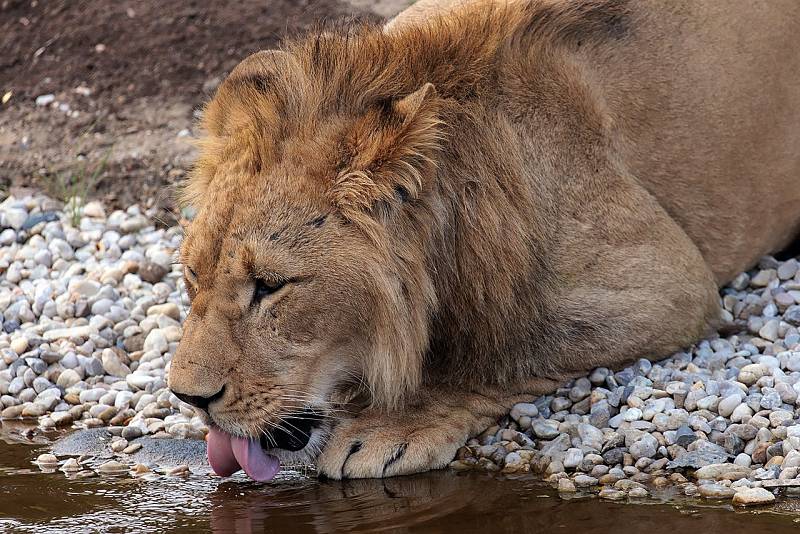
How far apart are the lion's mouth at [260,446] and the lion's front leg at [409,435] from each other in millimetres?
140

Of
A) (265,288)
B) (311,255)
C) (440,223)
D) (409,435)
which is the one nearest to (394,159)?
(440,223)

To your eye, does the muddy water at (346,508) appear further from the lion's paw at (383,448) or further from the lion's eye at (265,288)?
the lion's eye at (265,288)

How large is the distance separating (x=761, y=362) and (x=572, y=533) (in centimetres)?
166

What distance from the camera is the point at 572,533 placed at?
14.7 feet

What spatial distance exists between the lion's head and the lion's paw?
3.8 inches

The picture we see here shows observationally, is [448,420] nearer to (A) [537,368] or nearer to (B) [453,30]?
(A) [537,368]

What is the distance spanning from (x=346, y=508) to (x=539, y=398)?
113cm

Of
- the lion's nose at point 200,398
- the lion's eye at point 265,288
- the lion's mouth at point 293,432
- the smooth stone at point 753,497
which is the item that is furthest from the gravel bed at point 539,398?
the lion's eye at point 265,288

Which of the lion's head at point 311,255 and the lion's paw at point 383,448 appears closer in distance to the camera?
the lion's head at point 311,255

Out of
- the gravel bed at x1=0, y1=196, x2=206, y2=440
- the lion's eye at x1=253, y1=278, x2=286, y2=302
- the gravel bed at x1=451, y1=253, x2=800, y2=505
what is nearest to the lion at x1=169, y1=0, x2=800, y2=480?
the lion's eye at x1=253, y1=278, x2=286, y2=302

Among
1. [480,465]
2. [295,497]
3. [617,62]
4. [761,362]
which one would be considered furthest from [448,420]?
[617,62]

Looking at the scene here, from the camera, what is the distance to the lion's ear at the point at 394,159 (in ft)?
15.8

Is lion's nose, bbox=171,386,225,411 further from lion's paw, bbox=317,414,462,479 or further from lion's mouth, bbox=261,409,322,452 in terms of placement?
lion's paw, bbox=317,414,462,479

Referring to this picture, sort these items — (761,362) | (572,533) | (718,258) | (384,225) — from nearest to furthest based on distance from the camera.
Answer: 1. (572,533)
2. (384,225)
3. (761,362)
4. (718,258)
